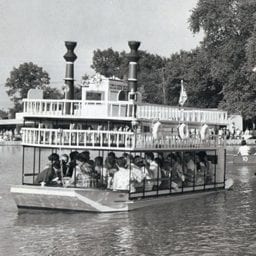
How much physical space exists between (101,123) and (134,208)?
3.14 m

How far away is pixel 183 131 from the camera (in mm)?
26703

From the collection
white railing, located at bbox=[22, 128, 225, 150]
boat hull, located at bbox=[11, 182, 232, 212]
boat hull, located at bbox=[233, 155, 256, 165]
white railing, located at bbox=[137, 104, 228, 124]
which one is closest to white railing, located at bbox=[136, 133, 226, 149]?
white railing, located at bbox=[22, 128, 225, 150]

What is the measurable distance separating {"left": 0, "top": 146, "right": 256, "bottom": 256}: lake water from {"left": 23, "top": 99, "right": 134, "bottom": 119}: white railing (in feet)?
10.9

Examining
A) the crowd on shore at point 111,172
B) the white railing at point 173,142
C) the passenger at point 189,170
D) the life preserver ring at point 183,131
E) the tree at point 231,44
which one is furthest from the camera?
the tree at point 231,44

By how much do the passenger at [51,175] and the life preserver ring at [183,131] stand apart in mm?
4672

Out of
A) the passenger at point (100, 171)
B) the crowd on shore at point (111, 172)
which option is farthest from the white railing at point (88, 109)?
the passenger at point (100, 171)

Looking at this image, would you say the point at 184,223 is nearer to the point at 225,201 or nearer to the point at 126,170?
the point at 126,170

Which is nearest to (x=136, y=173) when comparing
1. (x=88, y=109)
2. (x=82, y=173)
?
(x=82, y=173)

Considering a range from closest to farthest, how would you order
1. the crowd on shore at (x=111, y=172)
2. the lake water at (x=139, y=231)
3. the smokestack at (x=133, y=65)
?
the lake water at (x=139, y=231), the crowd on shore at (x=111, y=172), the smokestack at (x=133, y=65)

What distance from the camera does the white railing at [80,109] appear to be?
952 inches

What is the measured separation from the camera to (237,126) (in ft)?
327

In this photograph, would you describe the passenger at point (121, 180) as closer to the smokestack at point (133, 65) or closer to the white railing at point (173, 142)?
the white railing at point (173, 142)

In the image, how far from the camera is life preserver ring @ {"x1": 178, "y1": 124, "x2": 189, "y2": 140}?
26.5 meters

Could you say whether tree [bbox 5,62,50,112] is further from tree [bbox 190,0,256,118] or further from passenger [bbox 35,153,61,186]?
passenger [bbox 35,153,61,186]
